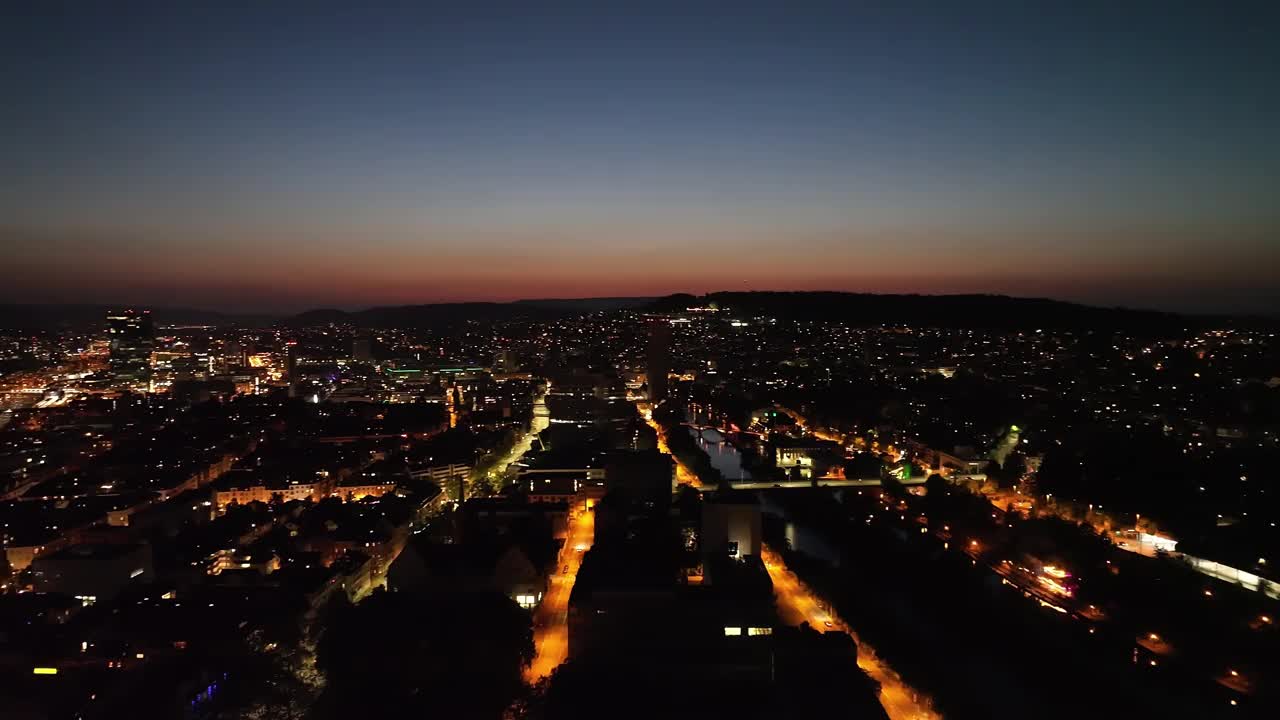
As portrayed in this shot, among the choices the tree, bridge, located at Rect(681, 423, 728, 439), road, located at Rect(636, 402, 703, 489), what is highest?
the tree

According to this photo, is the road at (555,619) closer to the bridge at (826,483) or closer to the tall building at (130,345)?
the bridge at (826,483)

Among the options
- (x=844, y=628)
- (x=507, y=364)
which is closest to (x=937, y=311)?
(x=507, y=364)

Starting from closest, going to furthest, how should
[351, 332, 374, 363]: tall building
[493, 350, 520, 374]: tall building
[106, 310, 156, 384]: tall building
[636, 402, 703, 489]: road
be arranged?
[636, 402, 703, 489]: road < [106, 310, 156, 384]: tall building < [493, 350, 520, 374]: tall building < [351, 332, 374, 363]: tall building

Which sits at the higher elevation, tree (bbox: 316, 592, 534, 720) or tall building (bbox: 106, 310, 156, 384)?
tall building (bbox: 106, 310, 156, 384)

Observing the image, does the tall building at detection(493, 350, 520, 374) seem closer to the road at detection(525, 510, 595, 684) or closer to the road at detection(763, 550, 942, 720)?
the road at detection(525, 510, 595, 684)

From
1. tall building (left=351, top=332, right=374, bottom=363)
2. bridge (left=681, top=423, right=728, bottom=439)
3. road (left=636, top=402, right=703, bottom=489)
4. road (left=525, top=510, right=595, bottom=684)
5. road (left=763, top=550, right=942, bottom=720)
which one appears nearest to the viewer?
road (left=763, top=550, right=942, bottom=720)

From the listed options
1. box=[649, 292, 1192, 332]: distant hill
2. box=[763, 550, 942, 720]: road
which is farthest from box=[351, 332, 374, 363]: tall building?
box=[763, 550, 942, 720]: road
